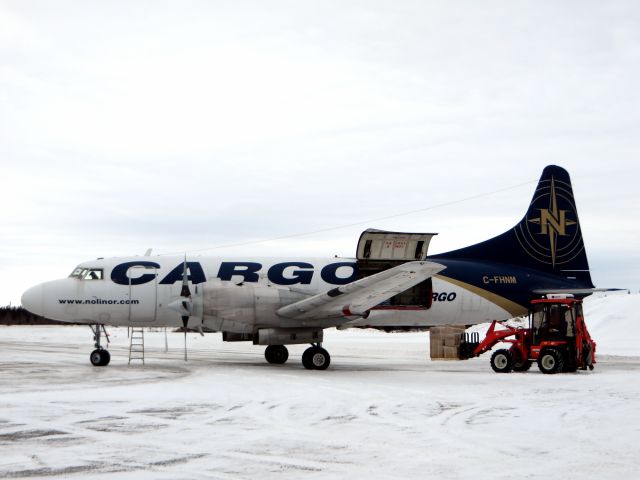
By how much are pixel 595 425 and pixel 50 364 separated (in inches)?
746

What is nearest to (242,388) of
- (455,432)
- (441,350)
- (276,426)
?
(276,426)

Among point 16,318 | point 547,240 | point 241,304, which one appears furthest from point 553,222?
point 16,318

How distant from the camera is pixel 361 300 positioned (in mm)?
24188

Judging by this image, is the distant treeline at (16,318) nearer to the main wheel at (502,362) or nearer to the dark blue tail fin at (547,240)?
the dark blue tail fin at (547,240)

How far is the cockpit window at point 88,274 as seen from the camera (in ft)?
87.3

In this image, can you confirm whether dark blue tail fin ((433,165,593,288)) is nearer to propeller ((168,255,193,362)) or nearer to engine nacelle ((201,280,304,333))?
engine nacelle ((201,280,304,333))

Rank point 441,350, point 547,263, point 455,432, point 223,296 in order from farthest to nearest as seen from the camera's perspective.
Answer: point 441,350 → point 547,263 → point 223,296 → point 455,432

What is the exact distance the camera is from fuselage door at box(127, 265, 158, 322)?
2641 cm

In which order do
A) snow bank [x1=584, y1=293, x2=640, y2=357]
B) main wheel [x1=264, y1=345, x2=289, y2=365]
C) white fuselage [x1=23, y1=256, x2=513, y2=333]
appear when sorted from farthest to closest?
snow bank [x1=584, y1=293, x2=640, y2=357] < main wheel [x1=264, y1=345, x2=289, y2=365] < white fuselage [x1=23, y1=256, x2=513, y2=333]

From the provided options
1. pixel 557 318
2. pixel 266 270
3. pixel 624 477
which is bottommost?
pixel 624 477

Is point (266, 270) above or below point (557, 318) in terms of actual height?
above

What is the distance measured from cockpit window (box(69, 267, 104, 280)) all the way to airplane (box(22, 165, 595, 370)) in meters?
0.04

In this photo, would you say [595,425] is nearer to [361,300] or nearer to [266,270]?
[361,300]

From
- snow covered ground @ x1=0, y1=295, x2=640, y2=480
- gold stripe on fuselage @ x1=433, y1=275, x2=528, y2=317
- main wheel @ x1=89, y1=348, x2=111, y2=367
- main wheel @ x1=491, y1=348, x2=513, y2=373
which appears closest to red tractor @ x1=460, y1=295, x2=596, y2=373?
main wheel @ x1=491, y1=348, x2=513, y2=373
